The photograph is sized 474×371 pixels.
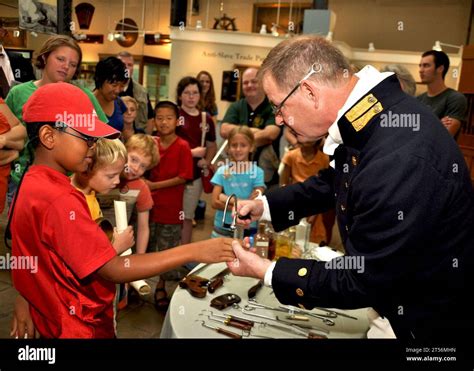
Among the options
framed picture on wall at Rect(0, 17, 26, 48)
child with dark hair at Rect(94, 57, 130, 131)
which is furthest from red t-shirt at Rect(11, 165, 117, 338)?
child with dark hair at Rect(94, 57, 130, 131)

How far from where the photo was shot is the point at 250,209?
166 centimetres

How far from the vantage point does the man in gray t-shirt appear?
11.0 feet

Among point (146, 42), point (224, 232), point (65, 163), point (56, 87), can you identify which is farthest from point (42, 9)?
point (146, 42)

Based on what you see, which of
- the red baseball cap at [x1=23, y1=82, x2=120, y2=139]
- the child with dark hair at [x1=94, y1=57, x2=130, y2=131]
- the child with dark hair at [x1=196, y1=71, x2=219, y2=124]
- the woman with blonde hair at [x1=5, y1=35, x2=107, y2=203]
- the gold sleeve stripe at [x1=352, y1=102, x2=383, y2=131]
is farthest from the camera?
the child with dark hair at [x1=196, y1=71, x2=219, y2=124]

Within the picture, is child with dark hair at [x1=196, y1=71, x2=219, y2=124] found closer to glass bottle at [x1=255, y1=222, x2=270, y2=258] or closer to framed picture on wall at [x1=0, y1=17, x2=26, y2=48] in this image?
framed picture on wall at [x1=0, y1=17, x2=26, y2=48]

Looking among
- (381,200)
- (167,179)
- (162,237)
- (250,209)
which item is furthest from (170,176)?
(381,200)

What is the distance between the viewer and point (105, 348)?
1.23m

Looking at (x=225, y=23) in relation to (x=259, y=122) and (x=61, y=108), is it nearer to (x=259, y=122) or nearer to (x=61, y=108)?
(x=259, y=122)

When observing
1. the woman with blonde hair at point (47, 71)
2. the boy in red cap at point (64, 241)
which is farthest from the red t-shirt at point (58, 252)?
the woman with blonde hair at point (47, 71)

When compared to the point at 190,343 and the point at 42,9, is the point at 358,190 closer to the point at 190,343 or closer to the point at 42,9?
the point at 190,343

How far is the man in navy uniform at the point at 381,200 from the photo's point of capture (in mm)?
979

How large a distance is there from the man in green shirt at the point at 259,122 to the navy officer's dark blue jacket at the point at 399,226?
6.63ft

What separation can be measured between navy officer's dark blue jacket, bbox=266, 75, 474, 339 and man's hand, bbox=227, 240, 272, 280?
0.07 m

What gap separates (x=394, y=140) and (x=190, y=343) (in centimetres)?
79
